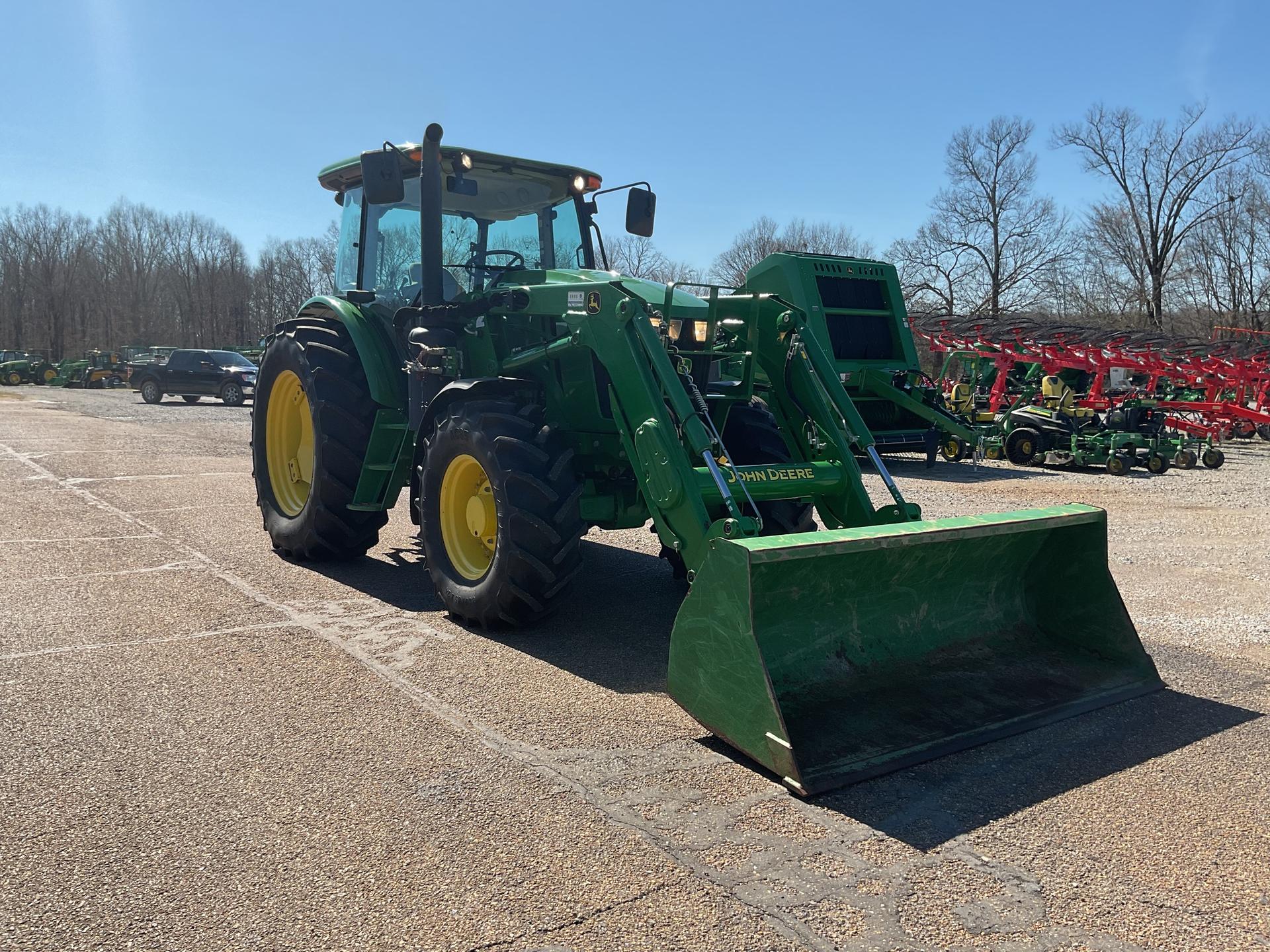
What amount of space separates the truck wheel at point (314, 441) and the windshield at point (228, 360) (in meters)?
24.5

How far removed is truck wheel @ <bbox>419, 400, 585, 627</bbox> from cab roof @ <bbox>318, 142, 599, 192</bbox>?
1814 millimetres

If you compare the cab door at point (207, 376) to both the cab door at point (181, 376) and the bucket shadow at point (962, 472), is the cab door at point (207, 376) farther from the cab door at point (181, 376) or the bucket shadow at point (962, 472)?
the bucket shadow at point (962, 472)

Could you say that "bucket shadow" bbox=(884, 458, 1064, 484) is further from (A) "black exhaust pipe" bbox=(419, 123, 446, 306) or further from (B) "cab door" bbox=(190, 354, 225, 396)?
(B) "cab door" bbox=(190, 354, 225, 396)

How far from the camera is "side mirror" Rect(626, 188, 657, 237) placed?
6.57 meters

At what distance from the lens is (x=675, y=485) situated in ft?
14.9

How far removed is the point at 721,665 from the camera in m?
3.78

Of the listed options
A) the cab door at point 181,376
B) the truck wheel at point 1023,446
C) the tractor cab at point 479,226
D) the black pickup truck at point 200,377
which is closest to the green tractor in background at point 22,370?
the black pickup truck at point 200,377

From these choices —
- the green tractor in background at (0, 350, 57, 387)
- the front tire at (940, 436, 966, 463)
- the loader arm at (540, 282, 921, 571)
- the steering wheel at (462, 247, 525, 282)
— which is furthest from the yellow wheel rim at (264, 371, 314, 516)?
the green tractor in background at (0, 350, 57, 387)

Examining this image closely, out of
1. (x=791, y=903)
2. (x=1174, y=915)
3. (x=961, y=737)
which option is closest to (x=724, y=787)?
(x=791, y=903)

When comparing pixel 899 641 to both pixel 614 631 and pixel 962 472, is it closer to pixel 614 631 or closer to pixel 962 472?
pixel 614 631

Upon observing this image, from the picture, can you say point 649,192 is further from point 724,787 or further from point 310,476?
point 724,787

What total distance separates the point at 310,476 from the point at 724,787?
17.0 ft

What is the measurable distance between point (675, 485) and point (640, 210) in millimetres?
2757

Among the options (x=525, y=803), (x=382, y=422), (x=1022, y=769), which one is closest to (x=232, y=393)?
(x=382, y=422)
